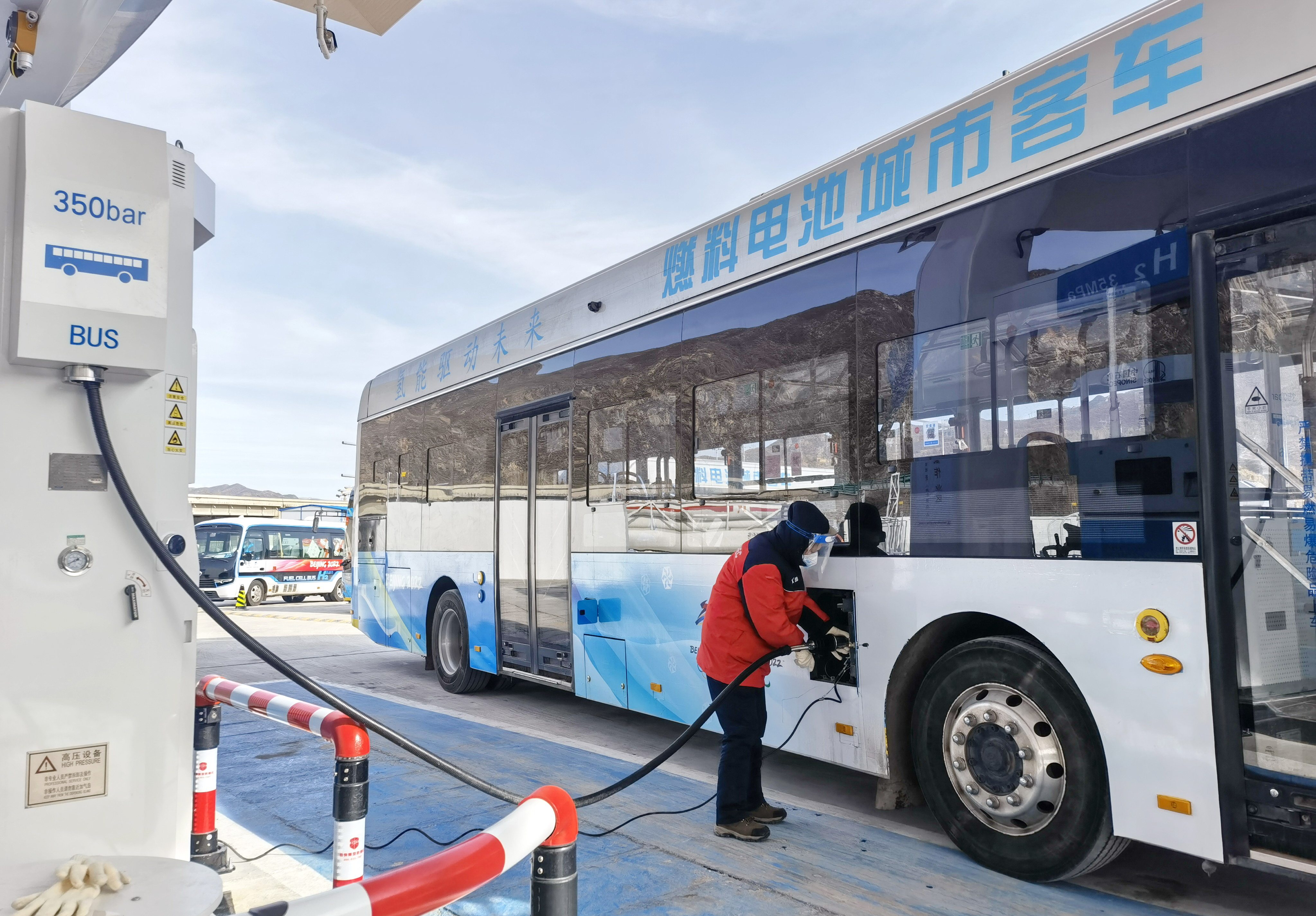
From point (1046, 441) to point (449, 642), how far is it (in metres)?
7.61

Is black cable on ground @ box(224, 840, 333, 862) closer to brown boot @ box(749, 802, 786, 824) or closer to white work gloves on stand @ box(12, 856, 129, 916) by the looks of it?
brown boot @ box(749, 802, 786, 824)

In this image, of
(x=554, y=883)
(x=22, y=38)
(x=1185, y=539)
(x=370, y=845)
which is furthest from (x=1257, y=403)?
(x=22, y=38)

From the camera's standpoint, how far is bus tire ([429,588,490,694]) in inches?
393

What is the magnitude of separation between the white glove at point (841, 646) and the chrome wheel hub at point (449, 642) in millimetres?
5748

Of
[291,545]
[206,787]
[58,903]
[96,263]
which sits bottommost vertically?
[206,787]

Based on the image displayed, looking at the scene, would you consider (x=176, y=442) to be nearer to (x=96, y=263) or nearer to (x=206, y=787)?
(x=96, y=263)

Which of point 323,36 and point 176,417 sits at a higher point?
point 323,36

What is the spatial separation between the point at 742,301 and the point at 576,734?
3970mm

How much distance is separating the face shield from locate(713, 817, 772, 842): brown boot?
4.60 ft

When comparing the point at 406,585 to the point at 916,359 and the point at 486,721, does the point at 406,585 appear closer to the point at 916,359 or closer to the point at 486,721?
the point at 486,721

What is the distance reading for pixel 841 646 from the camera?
5.35 meters

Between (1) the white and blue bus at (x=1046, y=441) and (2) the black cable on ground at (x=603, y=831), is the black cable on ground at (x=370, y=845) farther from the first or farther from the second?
(1) the white and blue bus at (x=1046, y=441)

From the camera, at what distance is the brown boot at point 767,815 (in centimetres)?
533

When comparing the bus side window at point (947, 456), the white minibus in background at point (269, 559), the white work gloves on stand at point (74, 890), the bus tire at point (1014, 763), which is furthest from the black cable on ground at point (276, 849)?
the white minibus in background at point (269, 559)
